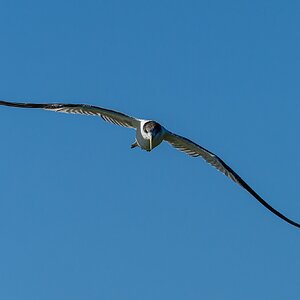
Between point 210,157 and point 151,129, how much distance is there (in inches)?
183

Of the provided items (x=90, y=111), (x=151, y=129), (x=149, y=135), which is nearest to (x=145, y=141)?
(x=149, y=135)

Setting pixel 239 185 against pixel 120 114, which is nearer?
pixel 120 114

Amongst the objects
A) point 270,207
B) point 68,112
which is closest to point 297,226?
point 270,207

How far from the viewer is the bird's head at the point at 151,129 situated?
4919cm

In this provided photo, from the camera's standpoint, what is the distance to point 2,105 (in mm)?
48938

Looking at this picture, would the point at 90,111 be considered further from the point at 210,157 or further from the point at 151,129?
the point at 210,157

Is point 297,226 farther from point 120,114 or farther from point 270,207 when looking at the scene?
point 120,114

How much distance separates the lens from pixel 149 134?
4916 cm

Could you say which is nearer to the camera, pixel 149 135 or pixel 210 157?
pixel 149 135

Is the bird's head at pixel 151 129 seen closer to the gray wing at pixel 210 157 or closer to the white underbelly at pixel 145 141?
the white underbelly at pixel 145 141

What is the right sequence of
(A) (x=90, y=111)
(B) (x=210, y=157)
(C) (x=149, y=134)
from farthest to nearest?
(B) (x=210, y=157), (A) (x=90, y=111), (C) (x=149, y=134)

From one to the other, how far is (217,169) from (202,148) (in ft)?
4.31

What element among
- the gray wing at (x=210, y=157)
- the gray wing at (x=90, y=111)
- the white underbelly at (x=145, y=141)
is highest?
the gray wing at (x=210, y=157)

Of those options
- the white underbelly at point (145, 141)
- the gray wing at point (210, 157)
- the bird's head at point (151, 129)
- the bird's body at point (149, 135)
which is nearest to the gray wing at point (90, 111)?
the bird's body at point (149, 135)
